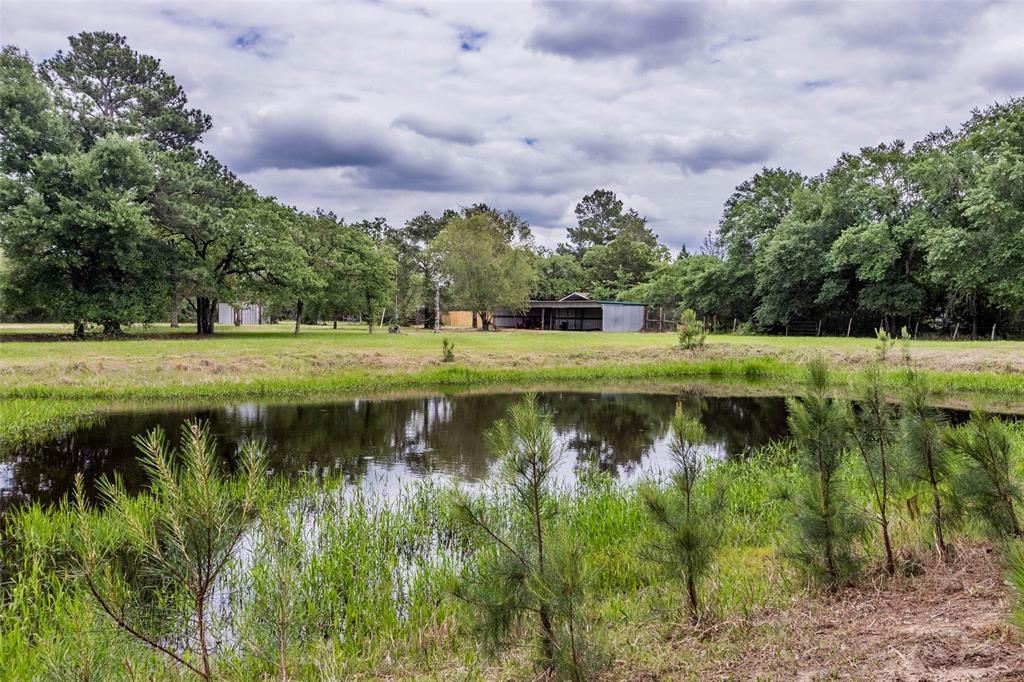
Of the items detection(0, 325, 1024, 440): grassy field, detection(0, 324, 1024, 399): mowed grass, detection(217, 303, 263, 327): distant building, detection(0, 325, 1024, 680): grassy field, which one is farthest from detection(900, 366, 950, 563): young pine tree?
detection(217, 303, 263, 327): distant building

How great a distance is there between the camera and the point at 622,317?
189ft

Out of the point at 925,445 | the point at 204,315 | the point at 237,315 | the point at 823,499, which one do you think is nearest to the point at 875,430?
the point at 925,445

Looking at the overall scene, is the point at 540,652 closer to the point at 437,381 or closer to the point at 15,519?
the point at 15,519

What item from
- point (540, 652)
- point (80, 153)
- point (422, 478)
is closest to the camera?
point (540, 652)

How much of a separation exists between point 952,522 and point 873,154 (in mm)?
44939

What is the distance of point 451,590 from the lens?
9.50 feet

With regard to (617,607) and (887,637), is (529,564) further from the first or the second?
(887,637)

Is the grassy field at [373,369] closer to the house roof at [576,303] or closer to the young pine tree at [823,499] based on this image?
the young pine tree at [823,499]

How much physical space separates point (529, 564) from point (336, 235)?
1727 inches

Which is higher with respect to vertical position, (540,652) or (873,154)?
(873,154)

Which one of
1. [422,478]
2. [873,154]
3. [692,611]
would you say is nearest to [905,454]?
[692,611]

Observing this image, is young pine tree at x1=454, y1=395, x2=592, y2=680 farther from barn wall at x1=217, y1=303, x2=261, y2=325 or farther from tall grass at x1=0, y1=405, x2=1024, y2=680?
barn wall at x1=217, y1=303, x2=261, y2=325

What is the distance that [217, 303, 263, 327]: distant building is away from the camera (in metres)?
60.3

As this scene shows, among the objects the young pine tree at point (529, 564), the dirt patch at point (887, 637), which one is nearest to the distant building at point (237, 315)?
the young pine tree at point (529, 564)
